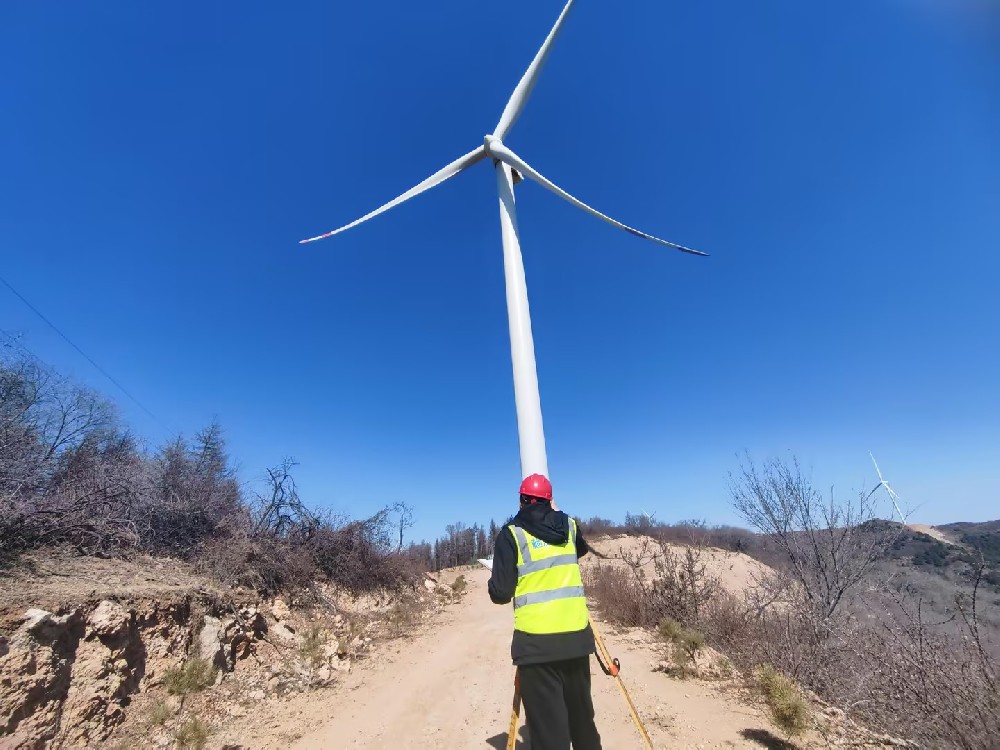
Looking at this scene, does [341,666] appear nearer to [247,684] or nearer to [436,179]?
[247,684]

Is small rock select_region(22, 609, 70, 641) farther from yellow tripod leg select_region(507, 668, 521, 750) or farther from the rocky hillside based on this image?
yellow tripod leg select_region(507, 668, 521, 750)

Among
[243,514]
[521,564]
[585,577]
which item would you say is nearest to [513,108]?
[521,564]

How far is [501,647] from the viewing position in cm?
934

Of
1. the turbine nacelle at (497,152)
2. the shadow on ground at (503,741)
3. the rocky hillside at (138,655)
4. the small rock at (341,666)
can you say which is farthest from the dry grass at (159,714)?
the turbine nacelle at (497,152)

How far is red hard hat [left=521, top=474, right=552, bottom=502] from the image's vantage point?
12.2ft

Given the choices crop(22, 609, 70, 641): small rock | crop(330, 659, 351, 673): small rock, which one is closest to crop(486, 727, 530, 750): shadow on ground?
crop(330, 659, 351, 673): small rock

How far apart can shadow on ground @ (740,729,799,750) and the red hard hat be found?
3777 millimetres

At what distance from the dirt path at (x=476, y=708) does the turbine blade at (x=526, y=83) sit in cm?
1152

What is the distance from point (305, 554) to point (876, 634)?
35.1ft

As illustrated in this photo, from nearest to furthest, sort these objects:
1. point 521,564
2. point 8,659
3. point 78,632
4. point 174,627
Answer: point 521,564 < point 8,659 < point 78,632 < point 174,627

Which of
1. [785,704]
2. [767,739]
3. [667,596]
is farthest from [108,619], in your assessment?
[667,596]

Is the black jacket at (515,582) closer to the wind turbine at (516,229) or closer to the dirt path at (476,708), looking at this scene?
the wind turbine at (516,229)

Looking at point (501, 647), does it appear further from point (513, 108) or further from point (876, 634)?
point (513, 108)

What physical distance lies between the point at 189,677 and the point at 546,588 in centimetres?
617
